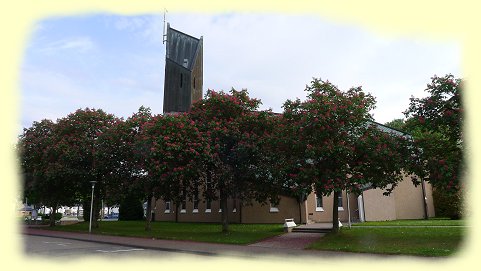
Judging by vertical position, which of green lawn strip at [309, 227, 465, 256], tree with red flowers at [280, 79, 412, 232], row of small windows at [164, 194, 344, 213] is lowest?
green lawn strip at [309, 227, 465, 256]

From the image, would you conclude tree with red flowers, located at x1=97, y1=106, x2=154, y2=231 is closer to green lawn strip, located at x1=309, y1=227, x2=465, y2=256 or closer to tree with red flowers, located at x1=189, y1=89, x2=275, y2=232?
tree with red flowers, located at x1=189, y1=89, x2=275, y2=232

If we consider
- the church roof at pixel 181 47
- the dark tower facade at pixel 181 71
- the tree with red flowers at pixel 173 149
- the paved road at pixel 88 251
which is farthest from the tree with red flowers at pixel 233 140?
the church roof at pixel 181 47

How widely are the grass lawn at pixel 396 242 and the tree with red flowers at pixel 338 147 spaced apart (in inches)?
96.8

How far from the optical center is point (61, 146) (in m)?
29.1

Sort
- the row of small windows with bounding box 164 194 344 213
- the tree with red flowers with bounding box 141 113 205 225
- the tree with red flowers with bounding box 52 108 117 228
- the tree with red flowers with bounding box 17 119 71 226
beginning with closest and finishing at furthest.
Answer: the tree with red flowers with bounding box 141 113 205 225
the tree with red flowers with bounding box 52 108 117 228
the tree with red flowers with bounding box 17 119 71 226
the row of small windows with bounding box 164 194 344 213

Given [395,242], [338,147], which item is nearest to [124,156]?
[338,147]

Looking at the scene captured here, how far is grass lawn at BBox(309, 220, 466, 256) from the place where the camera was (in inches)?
570

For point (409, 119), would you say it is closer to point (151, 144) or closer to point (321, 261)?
point (321, 261)

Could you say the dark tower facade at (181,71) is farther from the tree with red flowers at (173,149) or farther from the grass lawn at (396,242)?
the grass lawn at (396,242)

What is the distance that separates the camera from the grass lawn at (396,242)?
47.5 feet

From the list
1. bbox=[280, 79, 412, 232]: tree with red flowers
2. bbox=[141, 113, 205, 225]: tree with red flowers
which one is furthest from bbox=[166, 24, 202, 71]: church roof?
bbox=[280, 79, 412, 232]: tree with red flowers

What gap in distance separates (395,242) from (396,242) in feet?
0.14

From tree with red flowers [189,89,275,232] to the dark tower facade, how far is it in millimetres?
32010

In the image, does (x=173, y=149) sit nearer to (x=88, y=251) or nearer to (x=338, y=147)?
(x=88, y=251)
